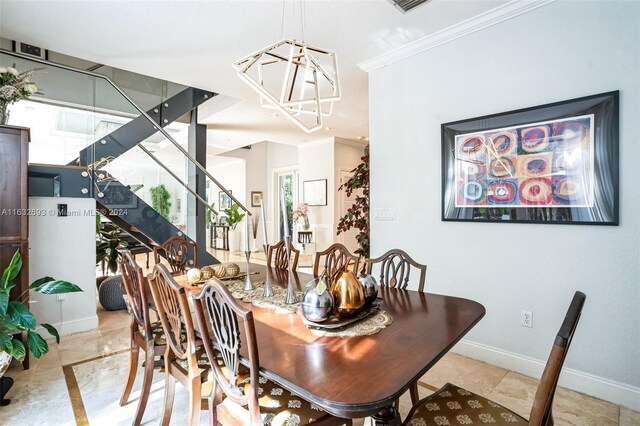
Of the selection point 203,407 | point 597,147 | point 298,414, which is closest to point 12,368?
point 203,407

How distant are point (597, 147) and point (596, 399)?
61.4 inches

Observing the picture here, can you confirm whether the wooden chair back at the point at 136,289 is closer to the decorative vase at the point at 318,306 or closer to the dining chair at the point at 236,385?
the dining chair at the point at 236,385

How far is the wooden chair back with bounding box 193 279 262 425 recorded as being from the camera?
3.29 ft

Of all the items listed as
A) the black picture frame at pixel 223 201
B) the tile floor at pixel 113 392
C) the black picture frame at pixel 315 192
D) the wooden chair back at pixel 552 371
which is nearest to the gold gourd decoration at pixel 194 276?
the tile floor at pixel 113 392

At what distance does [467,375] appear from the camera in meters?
2.38

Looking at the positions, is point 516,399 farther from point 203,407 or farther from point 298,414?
point 203,407

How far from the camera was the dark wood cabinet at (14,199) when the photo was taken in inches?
98.8

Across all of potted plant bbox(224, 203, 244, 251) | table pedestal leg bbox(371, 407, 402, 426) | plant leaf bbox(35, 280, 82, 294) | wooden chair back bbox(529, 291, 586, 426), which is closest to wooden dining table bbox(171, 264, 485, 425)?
table pedestal leg bbox(371, 407, 402, 426)

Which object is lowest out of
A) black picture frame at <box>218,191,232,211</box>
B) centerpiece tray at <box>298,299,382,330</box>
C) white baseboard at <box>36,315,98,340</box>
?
white baseboard at <box>36,315,98,340</box>

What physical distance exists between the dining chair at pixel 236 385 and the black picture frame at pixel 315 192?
577cm

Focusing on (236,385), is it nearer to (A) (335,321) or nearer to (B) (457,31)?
(A) (335,321)

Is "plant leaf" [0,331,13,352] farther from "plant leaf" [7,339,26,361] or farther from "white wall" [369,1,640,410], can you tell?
"white wall" [369,1,640,410]

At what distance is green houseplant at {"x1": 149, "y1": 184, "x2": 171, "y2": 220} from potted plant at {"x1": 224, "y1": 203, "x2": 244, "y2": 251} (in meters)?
4.12

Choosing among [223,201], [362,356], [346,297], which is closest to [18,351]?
[346,297]
